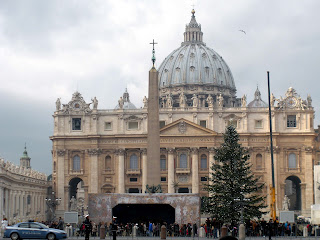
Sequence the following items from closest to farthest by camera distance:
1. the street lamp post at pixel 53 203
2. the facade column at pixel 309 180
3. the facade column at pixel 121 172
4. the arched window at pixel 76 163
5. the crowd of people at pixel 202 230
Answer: the crowd of people at pixel 202 230, the facade column at pixel 309 180, the street lamp post at pixel 53 203, the facade column at pixel 121 172, the arched window at pixel 76 163

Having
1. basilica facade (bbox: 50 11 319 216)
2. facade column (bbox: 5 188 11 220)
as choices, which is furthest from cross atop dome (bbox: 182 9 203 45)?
facade column (bbox: 5 188 11 220)

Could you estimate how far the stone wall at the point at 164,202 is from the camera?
173 feet

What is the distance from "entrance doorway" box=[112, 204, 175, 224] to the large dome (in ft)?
236

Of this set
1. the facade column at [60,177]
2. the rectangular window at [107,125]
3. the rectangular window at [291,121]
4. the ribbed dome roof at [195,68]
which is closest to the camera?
the facade column at [60,177]

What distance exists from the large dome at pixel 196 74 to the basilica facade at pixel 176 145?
26803mm

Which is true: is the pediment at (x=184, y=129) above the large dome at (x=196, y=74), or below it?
below

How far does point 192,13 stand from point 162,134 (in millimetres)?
53203

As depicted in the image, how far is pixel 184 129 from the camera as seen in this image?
329 ft

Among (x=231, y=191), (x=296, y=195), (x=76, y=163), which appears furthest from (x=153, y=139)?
(x=296, y=195)

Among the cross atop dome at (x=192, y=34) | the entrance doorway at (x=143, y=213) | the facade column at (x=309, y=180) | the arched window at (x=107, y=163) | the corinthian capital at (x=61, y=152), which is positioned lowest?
A: the entrance doorway at (x=143, y=213)

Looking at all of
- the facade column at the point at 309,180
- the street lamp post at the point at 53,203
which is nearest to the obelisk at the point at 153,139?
the street lamp post at the point at 53,203

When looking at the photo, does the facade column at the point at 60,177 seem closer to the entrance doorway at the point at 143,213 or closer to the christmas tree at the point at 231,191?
the entrance doorway at the point at 143,213

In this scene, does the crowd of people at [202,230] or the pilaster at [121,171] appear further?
the pilaster at [121,171]

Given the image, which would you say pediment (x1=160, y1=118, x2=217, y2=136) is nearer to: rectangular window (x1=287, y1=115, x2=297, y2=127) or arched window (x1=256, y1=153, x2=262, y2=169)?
arched window (x1=256, y1=153, x2=262, y2=169)
